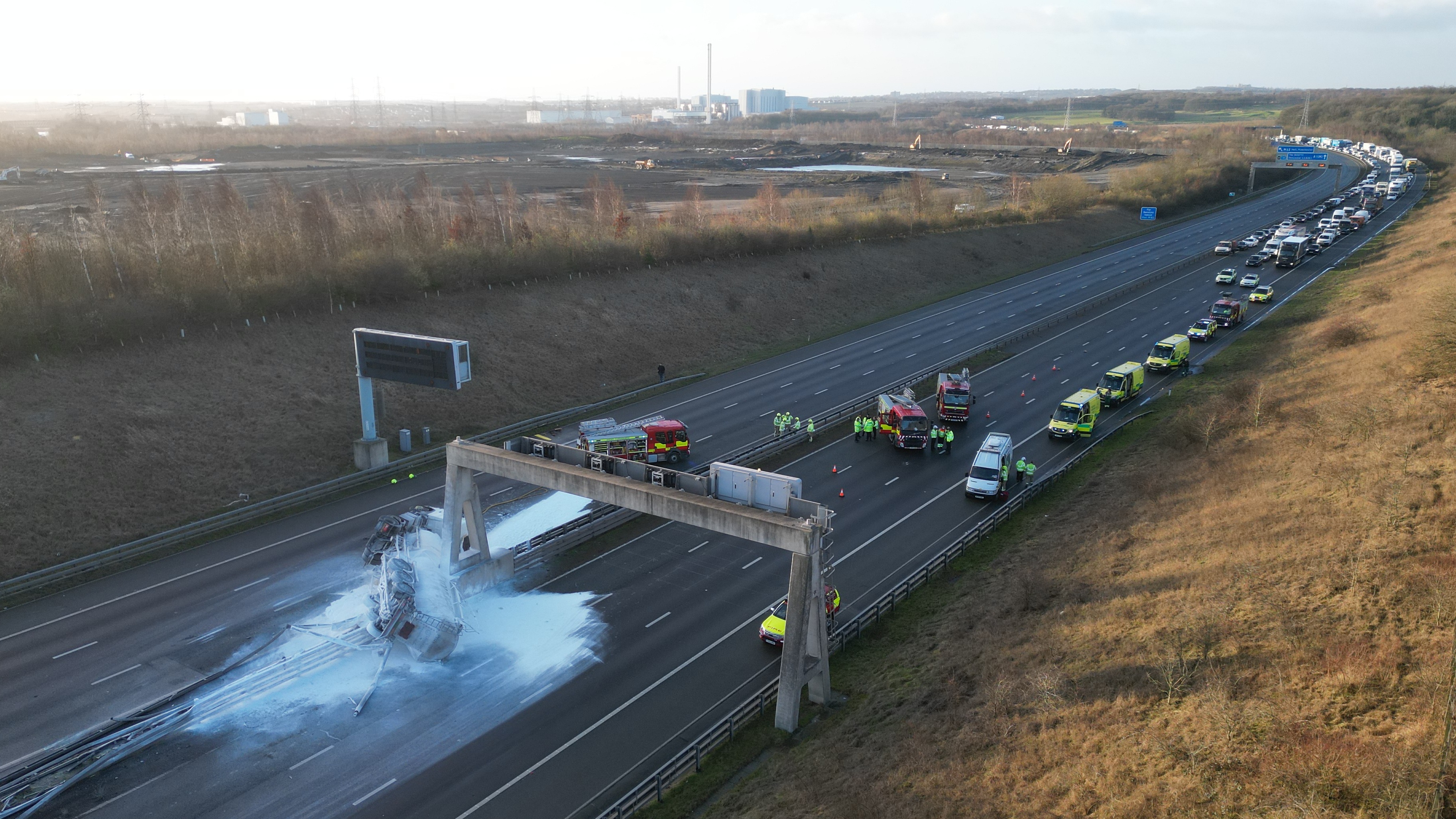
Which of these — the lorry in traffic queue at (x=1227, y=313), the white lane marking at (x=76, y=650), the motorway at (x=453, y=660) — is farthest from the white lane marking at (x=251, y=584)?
the lorry in traffic queue at (x=1227, y=313)

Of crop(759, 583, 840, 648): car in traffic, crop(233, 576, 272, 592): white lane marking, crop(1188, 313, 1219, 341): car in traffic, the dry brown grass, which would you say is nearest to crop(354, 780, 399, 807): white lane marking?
the dry brown grass

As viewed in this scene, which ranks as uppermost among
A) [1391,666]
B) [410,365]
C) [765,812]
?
[410,365]

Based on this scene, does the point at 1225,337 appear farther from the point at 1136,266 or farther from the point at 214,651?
the point at 214,651

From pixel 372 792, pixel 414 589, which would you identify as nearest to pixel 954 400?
pixel 414 589

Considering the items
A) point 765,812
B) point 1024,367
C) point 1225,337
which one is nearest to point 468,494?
point 765,812

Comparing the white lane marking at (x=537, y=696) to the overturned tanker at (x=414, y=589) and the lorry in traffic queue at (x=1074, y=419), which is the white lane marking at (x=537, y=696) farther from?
the lorry in traffic queue at (x=1074, y=419)

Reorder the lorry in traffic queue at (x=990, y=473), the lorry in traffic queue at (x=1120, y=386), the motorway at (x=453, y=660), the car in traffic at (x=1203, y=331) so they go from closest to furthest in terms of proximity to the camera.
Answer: the motorway at (x=453, y=660) → the lorry in traffic queue at (x=990, y=473) → the lorry in traffic queue at (x=1120, y=386) → the car in traffic at (x=1203, y=331)
